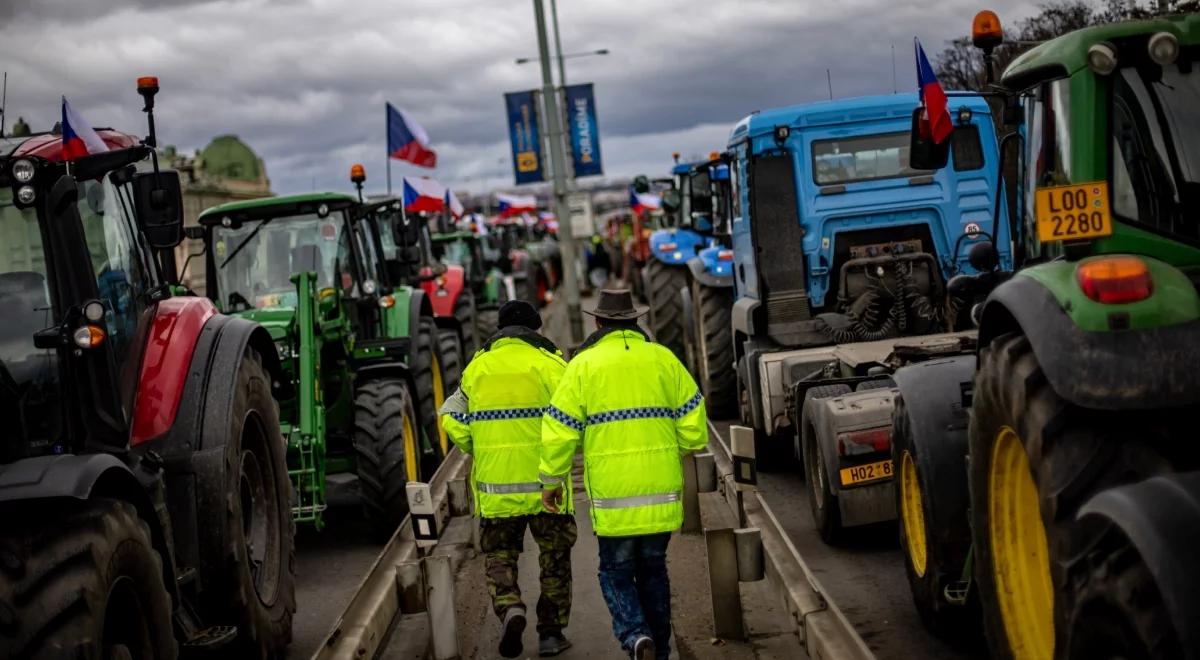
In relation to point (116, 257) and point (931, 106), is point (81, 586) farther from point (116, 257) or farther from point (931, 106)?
point (931, 106)

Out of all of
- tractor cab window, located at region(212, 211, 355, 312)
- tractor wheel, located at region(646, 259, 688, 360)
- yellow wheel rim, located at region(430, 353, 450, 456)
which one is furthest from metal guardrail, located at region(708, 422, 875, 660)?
tractor wheel, located at region(646, 259, 688, 360)

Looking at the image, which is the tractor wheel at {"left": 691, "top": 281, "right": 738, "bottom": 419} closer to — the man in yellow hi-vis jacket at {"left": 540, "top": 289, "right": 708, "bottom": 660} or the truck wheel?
the truck wheel

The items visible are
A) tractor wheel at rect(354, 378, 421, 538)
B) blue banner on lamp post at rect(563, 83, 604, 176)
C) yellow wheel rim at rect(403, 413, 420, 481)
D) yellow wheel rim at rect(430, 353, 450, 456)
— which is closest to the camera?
tractor wheel at rect(354, 378, 421, 538)

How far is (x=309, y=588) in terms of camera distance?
32.8 feet

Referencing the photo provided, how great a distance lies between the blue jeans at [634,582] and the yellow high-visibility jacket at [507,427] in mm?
866

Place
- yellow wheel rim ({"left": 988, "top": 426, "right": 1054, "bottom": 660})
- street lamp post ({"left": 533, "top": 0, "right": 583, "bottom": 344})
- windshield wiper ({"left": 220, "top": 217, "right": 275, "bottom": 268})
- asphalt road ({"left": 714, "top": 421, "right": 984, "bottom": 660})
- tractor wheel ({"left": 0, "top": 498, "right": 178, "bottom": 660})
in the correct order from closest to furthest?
tractor wheel ({"left": 0, "top": 498, "right": 178, "bottom": 660}) < yellow wheel rim ({"left": 988, "top": 426, "right": 1054, "bottom": 660}) < asphalt road ({"left": 714, "top": 421, "right": 984, "bottom": 660}) < windshield wiper ({"left": 220, "top": 217, "right": 275, "bottom": 268}) < street lamp post ({"left": 533, "top": 0, "right": 583, "bottom": 344})

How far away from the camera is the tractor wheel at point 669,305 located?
18062 mm

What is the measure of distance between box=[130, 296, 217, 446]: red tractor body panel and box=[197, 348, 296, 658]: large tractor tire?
0.87 feet

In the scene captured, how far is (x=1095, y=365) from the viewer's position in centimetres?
440

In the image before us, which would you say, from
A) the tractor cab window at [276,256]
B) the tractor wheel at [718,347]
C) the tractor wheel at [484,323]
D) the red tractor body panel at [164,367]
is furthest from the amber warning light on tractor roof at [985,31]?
the tractor wheel at [484,323]

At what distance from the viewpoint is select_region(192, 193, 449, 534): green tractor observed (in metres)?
10.5

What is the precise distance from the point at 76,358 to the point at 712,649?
3.58 metres

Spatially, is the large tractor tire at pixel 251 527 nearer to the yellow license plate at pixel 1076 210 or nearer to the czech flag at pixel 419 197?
the yellow license plate at pixel 1076 210

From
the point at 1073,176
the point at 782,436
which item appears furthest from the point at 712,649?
the point at 782,436
